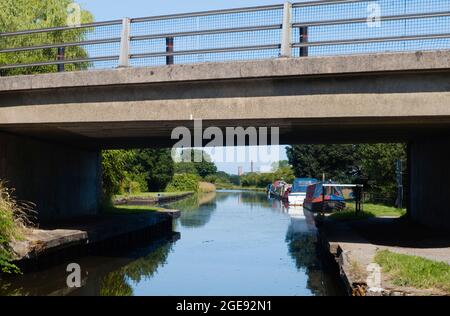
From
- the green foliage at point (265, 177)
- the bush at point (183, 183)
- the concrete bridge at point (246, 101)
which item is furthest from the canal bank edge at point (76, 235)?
the green foliage at point (265, 177)

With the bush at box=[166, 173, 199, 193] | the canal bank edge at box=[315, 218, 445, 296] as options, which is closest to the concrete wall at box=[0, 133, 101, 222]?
the canal bank edge at box=[315, 218, 445, 296]

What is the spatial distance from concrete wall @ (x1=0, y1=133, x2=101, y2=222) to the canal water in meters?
2.50

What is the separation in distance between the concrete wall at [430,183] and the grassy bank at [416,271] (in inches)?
248

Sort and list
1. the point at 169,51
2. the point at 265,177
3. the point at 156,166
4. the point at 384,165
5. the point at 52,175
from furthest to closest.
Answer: the point at 265,177, the point at 156,166, the point at 384,165, the point at 52,175, the point at 169,51

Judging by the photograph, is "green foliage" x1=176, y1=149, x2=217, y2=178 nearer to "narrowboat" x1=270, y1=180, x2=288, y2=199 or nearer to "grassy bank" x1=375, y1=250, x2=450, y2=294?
"narrowboat" x1=270, y1=180, x2=288, y2=199

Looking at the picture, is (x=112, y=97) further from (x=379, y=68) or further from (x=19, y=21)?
(x=19, y=21)

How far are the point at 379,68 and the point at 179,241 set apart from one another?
13.0 m

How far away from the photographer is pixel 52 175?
1878 centimetres

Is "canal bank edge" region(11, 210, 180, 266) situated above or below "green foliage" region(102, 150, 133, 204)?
below

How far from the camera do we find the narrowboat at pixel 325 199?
108 ft

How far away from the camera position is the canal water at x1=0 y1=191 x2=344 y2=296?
42.1 feet

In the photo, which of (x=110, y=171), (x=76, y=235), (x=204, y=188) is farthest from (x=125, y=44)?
(x=204, y=188)

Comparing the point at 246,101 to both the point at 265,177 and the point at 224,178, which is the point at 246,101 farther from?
the point at 224,178

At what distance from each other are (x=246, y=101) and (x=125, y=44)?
3.35 m
